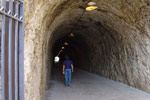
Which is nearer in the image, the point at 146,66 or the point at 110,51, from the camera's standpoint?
the point at 146,66

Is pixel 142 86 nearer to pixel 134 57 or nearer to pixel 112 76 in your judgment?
pixel 134 57

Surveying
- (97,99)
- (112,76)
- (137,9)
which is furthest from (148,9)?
(112,76)

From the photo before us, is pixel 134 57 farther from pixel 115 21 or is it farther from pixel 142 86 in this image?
pixel 115 21

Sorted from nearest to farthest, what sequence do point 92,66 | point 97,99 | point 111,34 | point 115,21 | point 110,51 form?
point 97,99 → point 115,21 → point 111,34 → point 110,51 → point 92,66

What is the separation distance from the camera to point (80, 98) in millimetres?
7773

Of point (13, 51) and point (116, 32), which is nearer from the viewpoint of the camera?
point (13, 51)

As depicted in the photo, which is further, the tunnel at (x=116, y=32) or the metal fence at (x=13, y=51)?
the tunnel at (x=116, y=32)

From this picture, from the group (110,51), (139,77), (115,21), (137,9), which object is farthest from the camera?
(110,51)

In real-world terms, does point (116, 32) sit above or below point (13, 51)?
above

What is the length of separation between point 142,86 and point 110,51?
4.52 m

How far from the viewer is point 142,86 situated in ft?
29.1

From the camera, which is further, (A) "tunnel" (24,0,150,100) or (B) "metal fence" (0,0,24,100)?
(A) "tunnel" (24,0,150,100)

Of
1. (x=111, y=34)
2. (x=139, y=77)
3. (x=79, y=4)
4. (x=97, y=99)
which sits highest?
(x=79, y=4)

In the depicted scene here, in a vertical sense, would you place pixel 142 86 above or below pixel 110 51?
below
